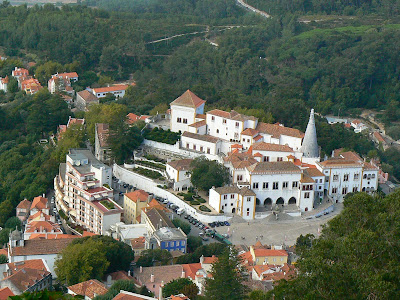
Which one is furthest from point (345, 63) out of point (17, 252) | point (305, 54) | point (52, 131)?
point (17, 252)

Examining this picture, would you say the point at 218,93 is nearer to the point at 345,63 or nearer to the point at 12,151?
the point at 12,151

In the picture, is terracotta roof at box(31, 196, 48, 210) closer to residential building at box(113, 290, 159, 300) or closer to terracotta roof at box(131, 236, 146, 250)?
terracotta roof at box(131, 236, 146, 250)

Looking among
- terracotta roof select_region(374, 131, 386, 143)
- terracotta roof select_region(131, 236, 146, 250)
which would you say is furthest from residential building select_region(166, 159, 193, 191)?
terracotta roof select_region(374, 131, 386, 143)

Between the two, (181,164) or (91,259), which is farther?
(181,164)

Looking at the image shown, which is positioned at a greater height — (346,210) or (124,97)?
(346,210)

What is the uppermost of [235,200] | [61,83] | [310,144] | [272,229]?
[310,144]

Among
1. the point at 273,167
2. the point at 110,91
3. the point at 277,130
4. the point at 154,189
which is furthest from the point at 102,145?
the point at 110,91

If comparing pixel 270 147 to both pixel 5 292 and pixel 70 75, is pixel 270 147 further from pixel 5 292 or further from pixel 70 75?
pixel 70 75

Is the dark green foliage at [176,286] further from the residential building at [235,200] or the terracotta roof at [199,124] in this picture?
the terracotta roof at [199,124]
